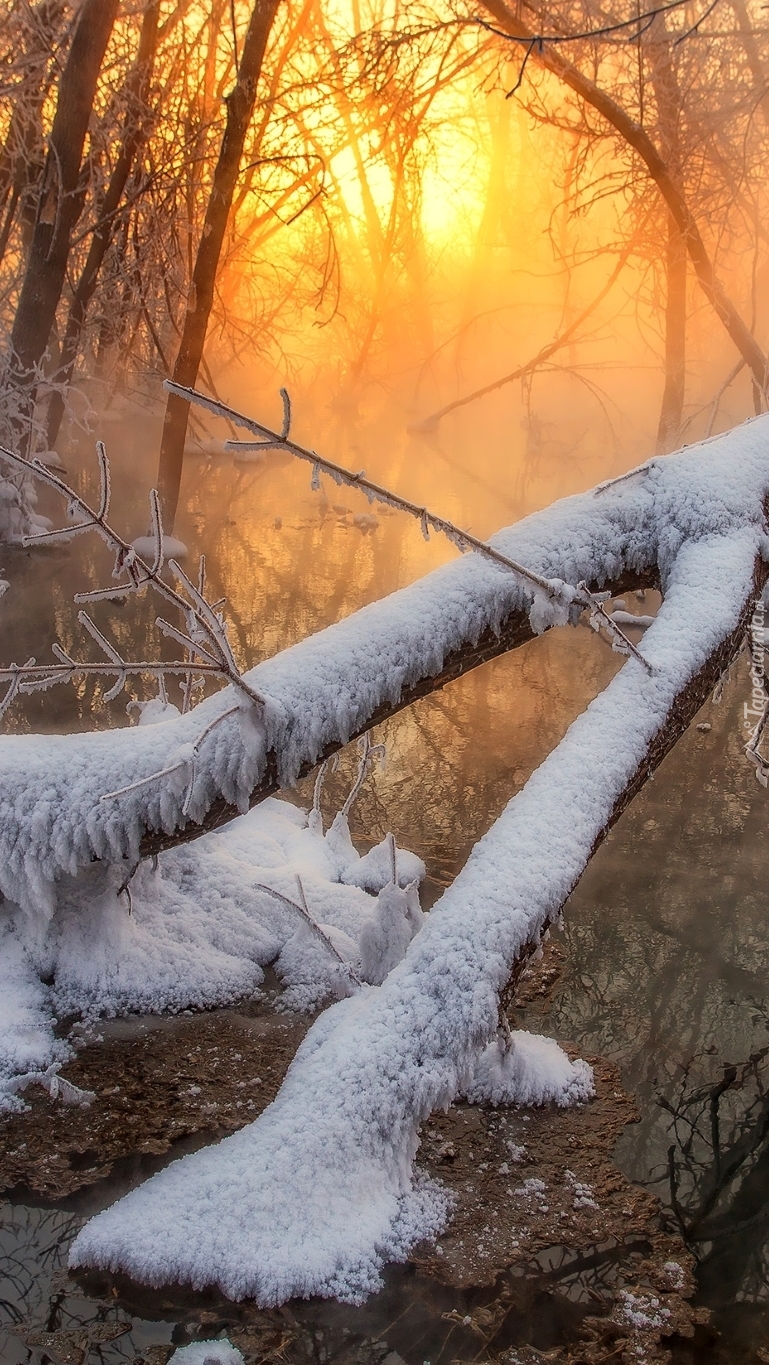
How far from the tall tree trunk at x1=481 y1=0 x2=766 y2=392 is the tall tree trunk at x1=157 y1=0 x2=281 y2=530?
6.57ft

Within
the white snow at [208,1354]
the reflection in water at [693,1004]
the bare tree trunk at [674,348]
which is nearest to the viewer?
the white snow at [208,1354]

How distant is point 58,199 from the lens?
7867 millimetres

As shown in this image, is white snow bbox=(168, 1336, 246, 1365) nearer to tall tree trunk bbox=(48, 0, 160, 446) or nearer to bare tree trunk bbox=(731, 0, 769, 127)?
tall tree trunk bbox=(48, 0, 160, 446)

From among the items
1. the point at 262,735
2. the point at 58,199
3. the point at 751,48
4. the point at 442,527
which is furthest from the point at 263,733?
the point at 751,48

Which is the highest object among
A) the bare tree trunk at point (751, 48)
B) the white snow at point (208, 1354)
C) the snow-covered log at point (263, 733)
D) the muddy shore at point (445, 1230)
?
the bare tree trunk at point (751, 48)

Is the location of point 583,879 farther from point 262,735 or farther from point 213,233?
point 213,233

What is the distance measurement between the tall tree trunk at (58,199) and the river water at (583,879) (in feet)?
5.33

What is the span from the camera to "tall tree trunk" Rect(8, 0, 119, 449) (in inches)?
297

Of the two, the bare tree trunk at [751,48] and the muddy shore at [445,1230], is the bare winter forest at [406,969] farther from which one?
the bare tree trunk at [751,48]

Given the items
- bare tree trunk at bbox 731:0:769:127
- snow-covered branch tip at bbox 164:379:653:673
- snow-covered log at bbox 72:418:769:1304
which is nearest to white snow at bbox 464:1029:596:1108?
snow-covered log at bbox 72:418:769:1304

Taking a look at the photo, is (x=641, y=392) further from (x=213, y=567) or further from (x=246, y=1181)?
(x=246, y=1181)

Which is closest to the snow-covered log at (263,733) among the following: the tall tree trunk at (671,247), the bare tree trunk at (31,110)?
the bare tree trunk at (31,110)

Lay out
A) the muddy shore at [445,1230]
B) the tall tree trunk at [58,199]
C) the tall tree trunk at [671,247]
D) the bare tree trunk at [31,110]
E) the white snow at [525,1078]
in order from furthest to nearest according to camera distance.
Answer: the tall tree trunk at [671,247]
the bare tree trunk at [31,110]
the tall tree trunk at [58,199]
the white snow at [525,1078]
the muddy shore at [445,1230]

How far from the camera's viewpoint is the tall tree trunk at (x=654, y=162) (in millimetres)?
8688
